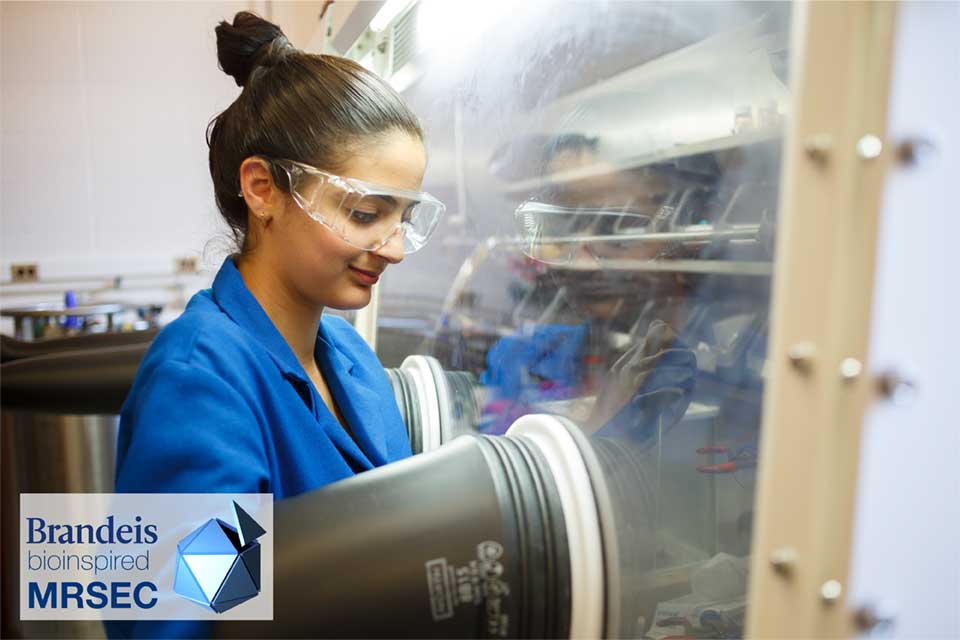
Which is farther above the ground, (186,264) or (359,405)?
(186,264)

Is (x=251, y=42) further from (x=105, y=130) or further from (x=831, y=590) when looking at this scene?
(x=105, y=130)

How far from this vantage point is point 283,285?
979mm

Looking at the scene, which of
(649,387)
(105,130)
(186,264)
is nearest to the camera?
(649,387)

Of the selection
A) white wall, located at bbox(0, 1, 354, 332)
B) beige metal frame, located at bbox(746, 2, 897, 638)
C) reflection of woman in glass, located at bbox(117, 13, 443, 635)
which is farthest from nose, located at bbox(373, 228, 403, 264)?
white wall, located at bbox(0, 1, 354, 332)

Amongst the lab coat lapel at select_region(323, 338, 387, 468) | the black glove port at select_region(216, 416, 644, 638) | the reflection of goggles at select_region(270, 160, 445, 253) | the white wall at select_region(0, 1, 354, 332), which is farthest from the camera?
the white wall at select_region(0, 1, 354, 332)

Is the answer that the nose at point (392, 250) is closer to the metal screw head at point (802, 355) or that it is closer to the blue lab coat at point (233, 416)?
the blue lab coat at point (233, 416)

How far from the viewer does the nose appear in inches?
35.9

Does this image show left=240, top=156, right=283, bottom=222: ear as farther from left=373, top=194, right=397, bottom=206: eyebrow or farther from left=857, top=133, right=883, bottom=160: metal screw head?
left=857, top=133, right=883, bottom=160: metal screw head

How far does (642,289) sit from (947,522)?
1.38 ft

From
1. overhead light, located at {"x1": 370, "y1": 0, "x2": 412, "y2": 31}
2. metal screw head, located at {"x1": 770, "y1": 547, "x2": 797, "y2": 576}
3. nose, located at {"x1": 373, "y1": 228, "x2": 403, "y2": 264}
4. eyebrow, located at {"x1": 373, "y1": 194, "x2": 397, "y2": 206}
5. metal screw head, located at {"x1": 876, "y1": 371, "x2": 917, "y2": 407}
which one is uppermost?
overhead light, located at {"x1": 370, "y1": 0, "x2": 412, "y2": 31}

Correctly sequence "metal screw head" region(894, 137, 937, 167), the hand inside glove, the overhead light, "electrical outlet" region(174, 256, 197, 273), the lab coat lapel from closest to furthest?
"metal screw head" region(894, 137, 937, 167) < the hand inside glove < the lab coat lapel < the overhead light < "electrical outlet" region(174, 256, 197, 273)

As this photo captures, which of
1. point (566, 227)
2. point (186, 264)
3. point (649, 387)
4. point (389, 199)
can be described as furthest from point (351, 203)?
point (186, 264)

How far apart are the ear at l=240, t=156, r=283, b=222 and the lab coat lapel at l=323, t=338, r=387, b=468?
9.7 inches

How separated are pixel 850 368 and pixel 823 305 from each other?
47 mm
